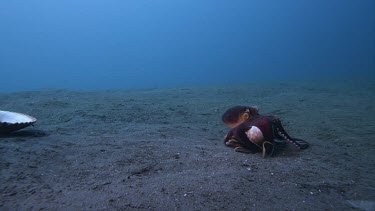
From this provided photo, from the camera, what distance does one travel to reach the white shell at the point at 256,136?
9.20 ft

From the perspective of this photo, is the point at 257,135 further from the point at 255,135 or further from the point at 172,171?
the point at 172,171

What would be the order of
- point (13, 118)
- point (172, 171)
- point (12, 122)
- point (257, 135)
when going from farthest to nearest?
1. point (13, 118)
2. point (12, 122)
3. point (257, 135)
4. point (172, 171)

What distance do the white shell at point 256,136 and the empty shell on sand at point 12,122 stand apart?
10.4ft

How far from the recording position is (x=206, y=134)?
3996 millimetres

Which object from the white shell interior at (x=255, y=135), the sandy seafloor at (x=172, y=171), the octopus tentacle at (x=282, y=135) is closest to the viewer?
the sandy seafloor at (x=172, y=171)

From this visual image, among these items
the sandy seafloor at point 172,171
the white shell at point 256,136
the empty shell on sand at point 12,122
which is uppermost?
the empty shell on sand at point 12,122

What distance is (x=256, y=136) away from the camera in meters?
2.81

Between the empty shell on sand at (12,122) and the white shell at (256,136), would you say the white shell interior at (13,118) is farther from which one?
the white shell at (256,136)

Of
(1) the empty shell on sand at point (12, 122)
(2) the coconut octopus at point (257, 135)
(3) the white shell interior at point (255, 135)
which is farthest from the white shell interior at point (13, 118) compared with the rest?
(3) the white shell interior at point (255, 135)

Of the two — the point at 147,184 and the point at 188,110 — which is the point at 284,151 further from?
the point at 188,110

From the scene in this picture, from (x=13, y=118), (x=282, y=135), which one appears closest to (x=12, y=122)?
(x=13, y=118)

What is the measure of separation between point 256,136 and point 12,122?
3431 millimetres

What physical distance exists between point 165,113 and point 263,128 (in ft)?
10.2

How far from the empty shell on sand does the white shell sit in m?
3.17
